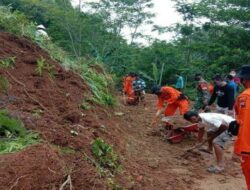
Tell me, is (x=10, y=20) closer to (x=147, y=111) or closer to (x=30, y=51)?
(x=30, y=51)

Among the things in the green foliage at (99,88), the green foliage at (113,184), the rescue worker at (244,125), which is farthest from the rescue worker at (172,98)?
the rescue worker at (244,125)

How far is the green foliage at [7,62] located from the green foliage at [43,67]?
503 millimetres

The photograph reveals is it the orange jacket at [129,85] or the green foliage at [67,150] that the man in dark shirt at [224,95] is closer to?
the green foliage at [67,150]

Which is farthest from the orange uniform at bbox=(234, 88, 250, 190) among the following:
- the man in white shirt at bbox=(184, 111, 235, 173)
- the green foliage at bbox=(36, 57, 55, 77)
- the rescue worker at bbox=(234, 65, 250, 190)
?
the green foliage at bbox=(36, 57, 55, 77)

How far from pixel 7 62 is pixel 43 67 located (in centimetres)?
82

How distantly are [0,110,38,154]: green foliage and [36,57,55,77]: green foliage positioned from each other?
3010 millimetres

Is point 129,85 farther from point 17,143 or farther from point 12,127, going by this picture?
point 17,143

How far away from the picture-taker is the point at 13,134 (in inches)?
186

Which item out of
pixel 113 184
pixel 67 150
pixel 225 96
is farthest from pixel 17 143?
pixel 225 96

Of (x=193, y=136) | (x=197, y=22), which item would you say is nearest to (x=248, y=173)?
(x=193, y=136)

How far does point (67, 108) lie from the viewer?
6.63 metres

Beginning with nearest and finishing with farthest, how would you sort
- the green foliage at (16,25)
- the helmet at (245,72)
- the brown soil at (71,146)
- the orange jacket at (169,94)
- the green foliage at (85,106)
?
the brown soil at (71,146) < the helmet at (245,72) < the green foliage at (85,106) < the orange jacket at (169,94) < the green foliage at (16,25)

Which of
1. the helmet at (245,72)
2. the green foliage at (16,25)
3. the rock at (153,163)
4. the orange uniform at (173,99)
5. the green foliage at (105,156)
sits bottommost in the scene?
the rock at (153,163)

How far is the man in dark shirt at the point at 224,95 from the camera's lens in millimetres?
8570
